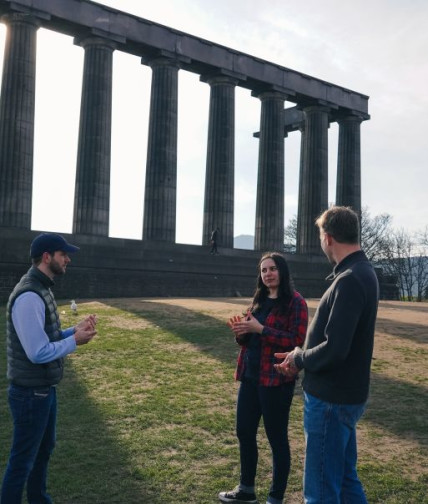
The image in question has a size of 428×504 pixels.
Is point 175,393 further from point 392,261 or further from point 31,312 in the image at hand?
point 392,261

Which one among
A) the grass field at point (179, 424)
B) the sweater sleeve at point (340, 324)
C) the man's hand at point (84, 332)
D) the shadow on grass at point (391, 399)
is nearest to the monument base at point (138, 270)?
the grass field at point (179, 424)

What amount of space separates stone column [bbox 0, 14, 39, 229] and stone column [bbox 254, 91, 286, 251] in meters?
15.7

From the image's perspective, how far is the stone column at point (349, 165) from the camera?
42.9m

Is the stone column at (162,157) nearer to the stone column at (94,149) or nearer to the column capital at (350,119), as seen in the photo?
the stone column at (94,149)

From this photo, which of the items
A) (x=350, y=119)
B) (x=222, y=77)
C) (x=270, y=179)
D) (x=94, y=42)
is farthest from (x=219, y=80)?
(x=350, y=119)

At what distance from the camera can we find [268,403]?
5.16m

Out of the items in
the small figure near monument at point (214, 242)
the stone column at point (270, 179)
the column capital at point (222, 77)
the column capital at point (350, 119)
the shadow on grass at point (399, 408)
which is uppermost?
the column capital at point (222, 77)

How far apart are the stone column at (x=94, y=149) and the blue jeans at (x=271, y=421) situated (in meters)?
26.2

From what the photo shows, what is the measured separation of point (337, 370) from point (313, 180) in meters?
37.8

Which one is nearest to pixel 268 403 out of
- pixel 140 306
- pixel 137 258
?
pixel 140 306

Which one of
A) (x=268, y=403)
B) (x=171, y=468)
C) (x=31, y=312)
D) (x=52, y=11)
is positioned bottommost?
(x=171, y=468)

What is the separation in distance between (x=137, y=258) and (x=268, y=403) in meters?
24.4

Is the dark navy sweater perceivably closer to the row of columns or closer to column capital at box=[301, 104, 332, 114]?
the row of columns

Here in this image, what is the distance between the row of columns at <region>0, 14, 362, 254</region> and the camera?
28.5 m
